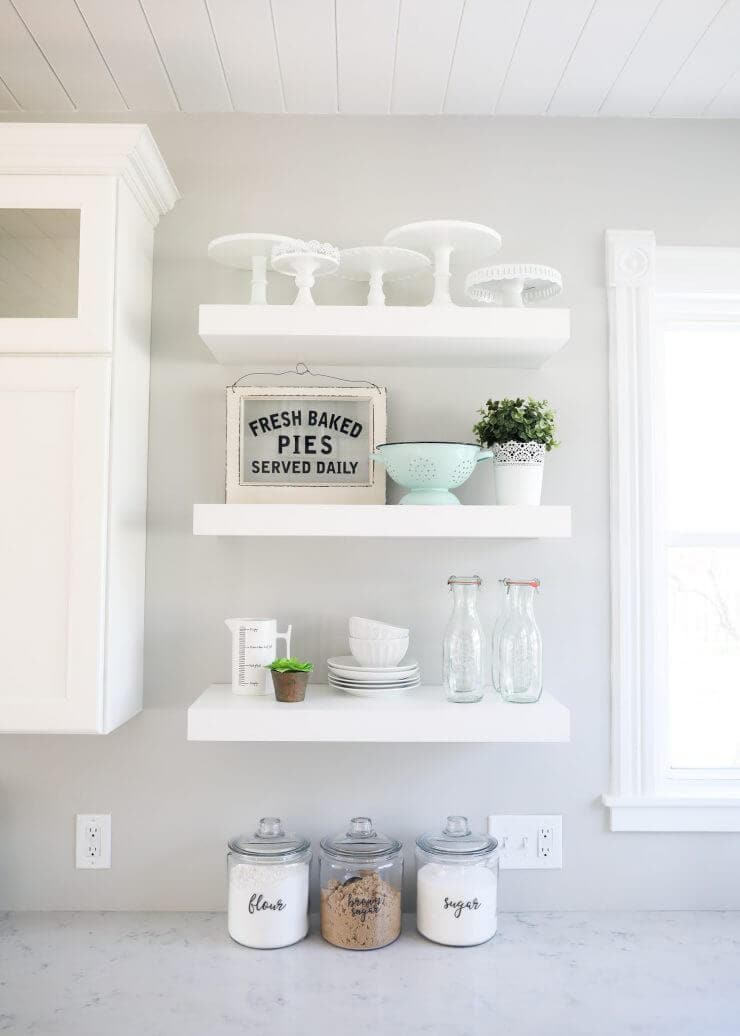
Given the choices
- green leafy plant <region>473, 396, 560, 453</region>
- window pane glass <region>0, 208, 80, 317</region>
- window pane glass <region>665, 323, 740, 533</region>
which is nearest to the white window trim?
window pane glass <region>665, 323, 740, 533</region>

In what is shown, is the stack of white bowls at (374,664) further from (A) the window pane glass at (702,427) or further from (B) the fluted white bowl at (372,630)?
(A) the window pane glass at (702,427)

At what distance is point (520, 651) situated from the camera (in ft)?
5.30

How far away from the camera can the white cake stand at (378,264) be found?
163 cm

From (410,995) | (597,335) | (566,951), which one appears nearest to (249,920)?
(410,995)

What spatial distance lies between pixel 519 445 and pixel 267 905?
3.39 ft

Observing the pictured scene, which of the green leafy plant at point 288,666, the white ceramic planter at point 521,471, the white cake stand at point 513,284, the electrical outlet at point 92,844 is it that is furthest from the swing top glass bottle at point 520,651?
the electrical outlet at point 92,844

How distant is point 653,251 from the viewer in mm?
1792

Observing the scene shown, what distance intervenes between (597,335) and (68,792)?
5.10ft

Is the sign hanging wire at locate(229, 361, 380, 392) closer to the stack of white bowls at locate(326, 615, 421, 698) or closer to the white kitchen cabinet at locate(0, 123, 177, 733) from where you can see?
the white kitchen cabinet at locate(0, 123, 177, 733)

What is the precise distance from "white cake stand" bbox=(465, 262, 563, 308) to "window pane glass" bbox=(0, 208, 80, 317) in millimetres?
791

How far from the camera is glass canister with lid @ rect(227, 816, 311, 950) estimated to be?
5.02ft

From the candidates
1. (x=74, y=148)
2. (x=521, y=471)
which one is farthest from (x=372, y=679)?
(x=74, y=148)

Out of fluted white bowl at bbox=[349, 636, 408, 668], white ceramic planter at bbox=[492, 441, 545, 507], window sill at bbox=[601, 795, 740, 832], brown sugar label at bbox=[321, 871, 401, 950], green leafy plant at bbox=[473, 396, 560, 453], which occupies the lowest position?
brown sugar label at bbox=[321, 871, 401, 950]

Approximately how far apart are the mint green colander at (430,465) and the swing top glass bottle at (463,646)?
0.19 m
